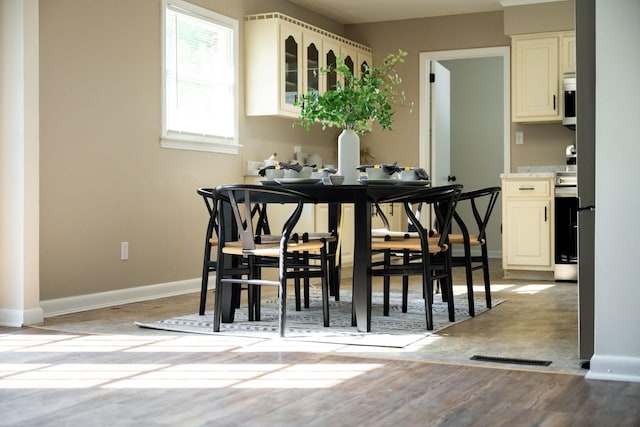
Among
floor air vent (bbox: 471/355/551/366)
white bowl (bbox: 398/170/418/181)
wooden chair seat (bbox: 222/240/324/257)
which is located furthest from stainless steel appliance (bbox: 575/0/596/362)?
white bowl (bbox: 398/170/418/181)

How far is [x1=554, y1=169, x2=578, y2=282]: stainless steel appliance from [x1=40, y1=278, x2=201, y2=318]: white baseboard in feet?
9.69

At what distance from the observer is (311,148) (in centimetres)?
816

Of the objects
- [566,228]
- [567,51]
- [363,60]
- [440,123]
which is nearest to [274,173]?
[566,228]

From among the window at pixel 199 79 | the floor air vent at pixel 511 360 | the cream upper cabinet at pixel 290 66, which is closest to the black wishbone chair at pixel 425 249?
the floor air vent at pixel 511 360

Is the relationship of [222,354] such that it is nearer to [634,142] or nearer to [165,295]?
[634,142]

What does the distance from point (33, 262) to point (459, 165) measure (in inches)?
241

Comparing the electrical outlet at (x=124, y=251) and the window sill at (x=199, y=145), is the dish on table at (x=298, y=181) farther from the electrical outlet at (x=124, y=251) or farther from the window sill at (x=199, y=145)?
the window sill at (x=199, y=145)

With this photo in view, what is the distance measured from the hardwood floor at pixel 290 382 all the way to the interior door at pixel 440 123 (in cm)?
435

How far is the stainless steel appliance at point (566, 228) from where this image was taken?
699 centimetres

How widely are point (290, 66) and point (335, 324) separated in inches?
126

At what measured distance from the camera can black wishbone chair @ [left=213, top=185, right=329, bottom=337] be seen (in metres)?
4.11

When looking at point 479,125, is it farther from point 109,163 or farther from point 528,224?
point 109,163

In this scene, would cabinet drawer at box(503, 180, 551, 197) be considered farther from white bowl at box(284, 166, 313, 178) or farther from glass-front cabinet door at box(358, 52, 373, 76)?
white bowl at box(284, 166, 313, 178)

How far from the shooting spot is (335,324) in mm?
4551
